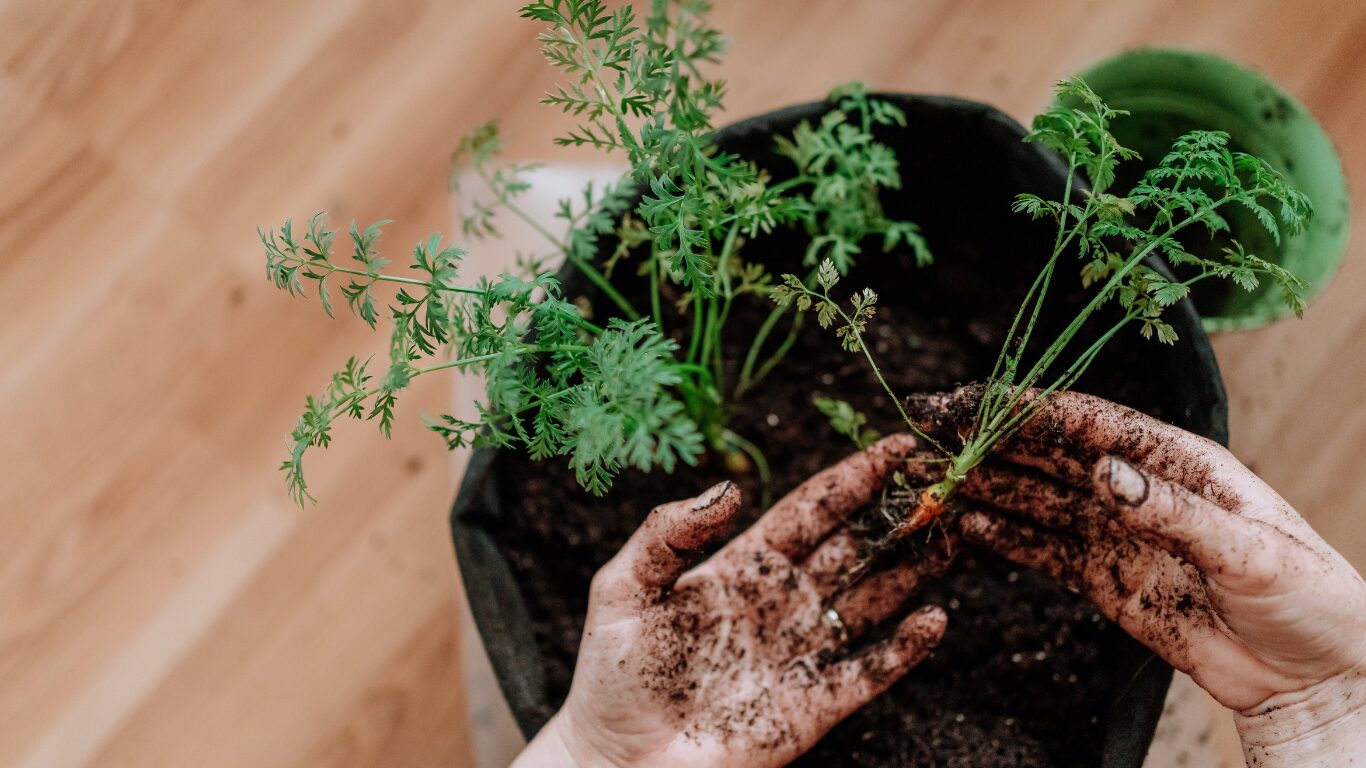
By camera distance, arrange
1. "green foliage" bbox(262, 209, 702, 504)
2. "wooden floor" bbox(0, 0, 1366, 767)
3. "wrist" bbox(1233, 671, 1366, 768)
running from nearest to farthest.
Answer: "green foliage" bbox(262, 209, 702, 504), "wrist" bbox(1233, 671, 1366, 768), "wooden floor" bbox(0, 0, 1366, 767)

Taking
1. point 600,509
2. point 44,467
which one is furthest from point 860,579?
point 44,467

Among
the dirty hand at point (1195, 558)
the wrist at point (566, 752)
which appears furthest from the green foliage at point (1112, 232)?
A: the wrist at point (566, 752)

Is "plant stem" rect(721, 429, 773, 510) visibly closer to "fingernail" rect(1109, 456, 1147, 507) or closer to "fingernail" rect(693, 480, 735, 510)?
"fingernail" rect(693, 480, 735, 510)

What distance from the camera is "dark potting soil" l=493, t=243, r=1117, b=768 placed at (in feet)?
4.52

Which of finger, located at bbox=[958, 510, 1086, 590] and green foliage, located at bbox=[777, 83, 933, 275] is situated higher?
green foliage, located at bbox=[777, 83, 933, 275]

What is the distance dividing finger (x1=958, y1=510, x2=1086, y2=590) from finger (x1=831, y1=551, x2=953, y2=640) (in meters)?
0.06

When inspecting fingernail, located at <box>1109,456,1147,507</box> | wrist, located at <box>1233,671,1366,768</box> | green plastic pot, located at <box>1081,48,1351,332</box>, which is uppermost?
green plastic pot, located at <box>1081,48,1351,332</box>

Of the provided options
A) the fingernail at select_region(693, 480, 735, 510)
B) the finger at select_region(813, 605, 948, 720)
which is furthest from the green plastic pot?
the fingernail at select_region(693, 480, 735, 510)

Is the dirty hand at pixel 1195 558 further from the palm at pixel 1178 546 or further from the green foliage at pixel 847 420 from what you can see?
the green foliage at pixel 847 420

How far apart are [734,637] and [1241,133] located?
1098 mm

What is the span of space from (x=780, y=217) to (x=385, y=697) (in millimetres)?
1199

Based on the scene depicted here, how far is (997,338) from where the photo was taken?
4.89 feet

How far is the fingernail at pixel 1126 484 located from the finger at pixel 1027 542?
36 centimetres

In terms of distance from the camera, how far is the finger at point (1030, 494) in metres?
1.25
